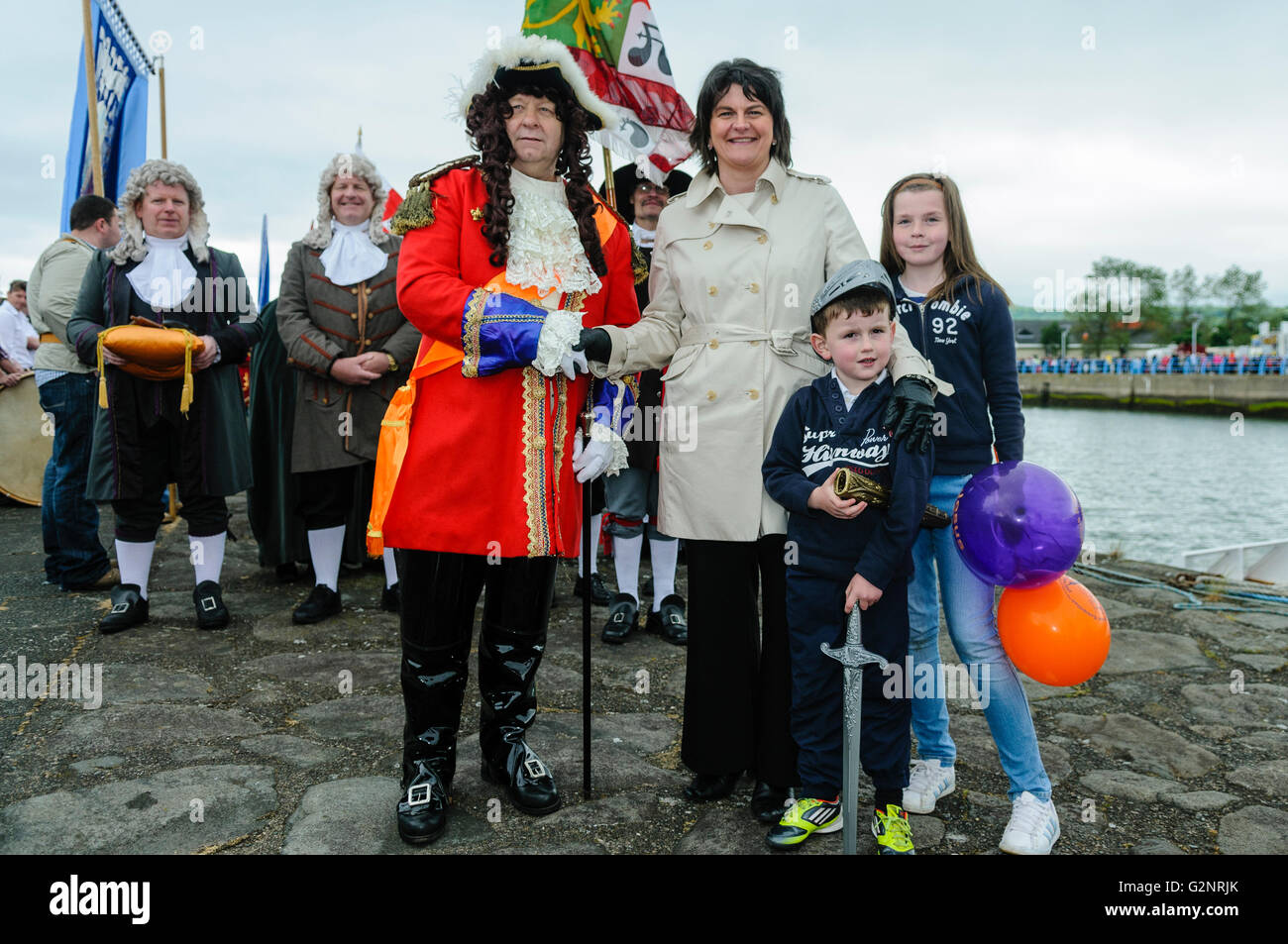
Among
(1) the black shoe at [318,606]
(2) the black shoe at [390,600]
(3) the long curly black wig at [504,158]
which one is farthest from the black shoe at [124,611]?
(3) the long curly black wig at [504,158]

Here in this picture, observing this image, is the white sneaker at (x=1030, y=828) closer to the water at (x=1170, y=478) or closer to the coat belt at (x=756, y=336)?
the coat belt at (x=756, y=336)

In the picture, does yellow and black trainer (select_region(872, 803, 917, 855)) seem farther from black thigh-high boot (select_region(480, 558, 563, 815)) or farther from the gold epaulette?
the gold epaulette

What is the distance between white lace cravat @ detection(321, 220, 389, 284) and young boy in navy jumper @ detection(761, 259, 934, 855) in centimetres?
292

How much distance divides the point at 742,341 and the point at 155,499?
129 inches

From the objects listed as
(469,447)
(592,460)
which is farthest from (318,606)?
(592,460)

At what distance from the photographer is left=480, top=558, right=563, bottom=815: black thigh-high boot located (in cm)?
269

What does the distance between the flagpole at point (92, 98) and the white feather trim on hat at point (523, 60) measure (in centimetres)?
434

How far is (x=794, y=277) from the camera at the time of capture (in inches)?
105

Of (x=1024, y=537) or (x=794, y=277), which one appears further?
(x=794, y=277)

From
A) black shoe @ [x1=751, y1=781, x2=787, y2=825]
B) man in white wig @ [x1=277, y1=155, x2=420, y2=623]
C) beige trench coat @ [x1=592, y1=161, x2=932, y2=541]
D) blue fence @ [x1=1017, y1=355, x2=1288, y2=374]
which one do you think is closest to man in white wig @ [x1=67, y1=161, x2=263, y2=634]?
man in white wig @ [x1=277, y1=155, x2=420, y2=623]

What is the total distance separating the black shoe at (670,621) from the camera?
14.5ft

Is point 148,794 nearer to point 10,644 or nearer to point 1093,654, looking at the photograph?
point 10,644
